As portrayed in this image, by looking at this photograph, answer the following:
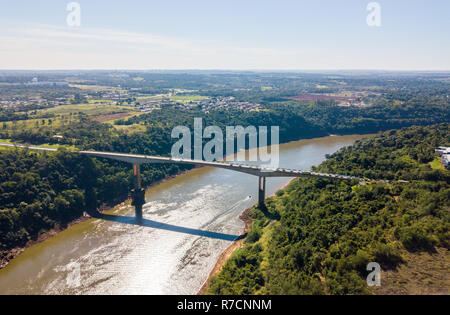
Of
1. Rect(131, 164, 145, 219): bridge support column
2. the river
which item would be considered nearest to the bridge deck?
Rect(131, 164, 145, 219): bridge support column

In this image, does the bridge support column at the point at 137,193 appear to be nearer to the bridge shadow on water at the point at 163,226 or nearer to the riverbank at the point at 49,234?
the riverbank at the point at 49,234

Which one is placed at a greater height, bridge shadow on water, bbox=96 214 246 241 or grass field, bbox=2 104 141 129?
grass field, bbox=2 104 141 129

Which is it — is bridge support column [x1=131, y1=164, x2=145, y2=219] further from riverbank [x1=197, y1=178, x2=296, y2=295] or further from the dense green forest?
the dense green forest

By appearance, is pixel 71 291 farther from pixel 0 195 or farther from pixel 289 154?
pixel 289 154

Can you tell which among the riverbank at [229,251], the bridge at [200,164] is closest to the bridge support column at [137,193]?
the bridge at [200,164]

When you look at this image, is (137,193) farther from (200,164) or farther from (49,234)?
(49,234)

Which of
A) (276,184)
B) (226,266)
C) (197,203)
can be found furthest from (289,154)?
(226,266)

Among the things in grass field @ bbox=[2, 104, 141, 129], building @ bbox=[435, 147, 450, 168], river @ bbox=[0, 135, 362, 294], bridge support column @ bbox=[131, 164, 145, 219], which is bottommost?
river @ bbox=[0, 135, 362, 294]
